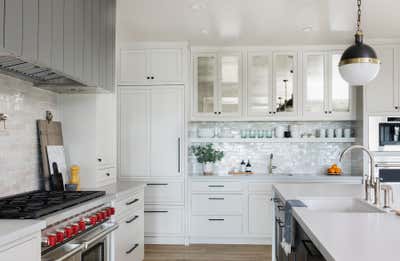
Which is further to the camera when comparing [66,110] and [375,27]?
[375,27]

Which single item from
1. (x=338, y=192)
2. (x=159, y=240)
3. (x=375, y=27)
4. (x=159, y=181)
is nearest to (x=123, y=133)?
(x=159, y=181)

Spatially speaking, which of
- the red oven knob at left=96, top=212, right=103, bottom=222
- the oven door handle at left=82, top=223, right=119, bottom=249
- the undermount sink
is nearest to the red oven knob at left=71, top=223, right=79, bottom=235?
the oven door handle at left=82, top=223, right=119, bottom=249

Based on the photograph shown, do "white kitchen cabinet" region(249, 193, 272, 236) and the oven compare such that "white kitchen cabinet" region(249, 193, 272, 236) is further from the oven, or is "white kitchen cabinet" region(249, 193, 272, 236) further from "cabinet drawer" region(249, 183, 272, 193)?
the oven

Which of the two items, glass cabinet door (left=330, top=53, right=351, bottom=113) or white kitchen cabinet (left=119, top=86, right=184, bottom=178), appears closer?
white kitchen cabinet (left=119, top=86, right=184, bottom=178)

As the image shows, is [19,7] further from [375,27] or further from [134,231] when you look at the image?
[375,27]

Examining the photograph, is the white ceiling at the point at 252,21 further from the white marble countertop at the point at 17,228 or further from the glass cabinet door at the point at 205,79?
the white marble countertop at the point at 17,228

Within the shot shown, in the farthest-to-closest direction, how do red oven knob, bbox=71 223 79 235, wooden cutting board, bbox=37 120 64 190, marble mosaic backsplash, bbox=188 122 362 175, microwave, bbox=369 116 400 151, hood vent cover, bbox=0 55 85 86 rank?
marble mosaic backsplash, bbox=188 122 362 175 < microwave, bbox=369 116 400 151 < wooden cutting board, bbox=37 120 64 190 < hood vent cover, bbox=0 55 85 86 < red oven knob, bbox=71 223 79 235

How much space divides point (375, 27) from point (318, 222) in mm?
3363

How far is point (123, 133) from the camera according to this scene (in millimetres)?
5188

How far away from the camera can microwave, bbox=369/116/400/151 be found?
5031mm

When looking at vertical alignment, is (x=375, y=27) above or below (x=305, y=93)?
above

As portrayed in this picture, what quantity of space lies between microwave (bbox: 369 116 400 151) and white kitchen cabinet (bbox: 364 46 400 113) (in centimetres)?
12

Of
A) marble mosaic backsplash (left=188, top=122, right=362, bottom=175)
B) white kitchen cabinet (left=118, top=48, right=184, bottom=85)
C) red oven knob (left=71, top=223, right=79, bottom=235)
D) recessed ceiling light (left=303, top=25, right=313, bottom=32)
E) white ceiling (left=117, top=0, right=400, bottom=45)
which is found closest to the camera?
red oven knob (left=71, top=223, right=79, bottom=235)

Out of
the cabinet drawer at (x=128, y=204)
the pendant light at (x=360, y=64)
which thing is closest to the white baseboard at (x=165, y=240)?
the cabinet drawer at (x=128, y=204)
